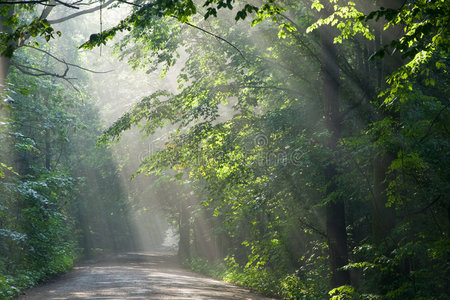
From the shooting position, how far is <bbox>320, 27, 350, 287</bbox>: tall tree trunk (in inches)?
476

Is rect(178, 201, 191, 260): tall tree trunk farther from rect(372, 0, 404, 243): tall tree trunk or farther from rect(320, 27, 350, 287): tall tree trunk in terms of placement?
rect(372, 0, 404, 243): tall tree trunk

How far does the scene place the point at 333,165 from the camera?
12055 millimetres

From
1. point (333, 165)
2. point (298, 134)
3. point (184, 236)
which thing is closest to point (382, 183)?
point (333, 165)

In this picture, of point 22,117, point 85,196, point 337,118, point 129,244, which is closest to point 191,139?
point 337,118

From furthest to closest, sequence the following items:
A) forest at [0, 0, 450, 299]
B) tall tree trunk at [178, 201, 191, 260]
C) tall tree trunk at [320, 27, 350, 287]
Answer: tall tree trunk at [178, 201, 191, 260] → tall tree trunk at [320, 27, 350, 287] → forest at [0, 0, 450, 299]

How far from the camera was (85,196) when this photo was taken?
4634cm

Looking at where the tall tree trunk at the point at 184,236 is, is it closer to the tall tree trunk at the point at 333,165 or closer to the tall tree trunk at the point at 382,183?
the tall tree trunk at the point at 333,165

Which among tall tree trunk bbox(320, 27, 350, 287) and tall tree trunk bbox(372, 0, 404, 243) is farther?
tall tree trunk bbox(320, 27, 350, 287)

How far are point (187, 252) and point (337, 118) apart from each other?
27.0 metres

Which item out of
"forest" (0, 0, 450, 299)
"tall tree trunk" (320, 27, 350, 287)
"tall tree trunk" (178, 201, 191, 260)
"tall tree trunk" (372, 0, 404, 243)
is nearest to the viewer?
"forest" (0, 0, 450, 299)

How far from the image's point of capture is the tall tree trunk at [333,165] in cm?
1208

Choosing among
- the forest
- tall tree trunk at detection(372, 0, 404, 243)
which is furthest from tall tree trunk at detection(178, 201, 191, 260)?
tall tree trunk at detection(372, 0, 404, 243)

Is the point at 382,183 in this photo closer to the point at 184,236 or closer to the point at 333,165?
the point at 333,165

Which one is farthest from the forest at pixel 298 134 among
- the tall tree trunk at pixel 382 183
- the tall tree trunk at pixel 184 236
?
the tall tree trunk at pixel 184 236
